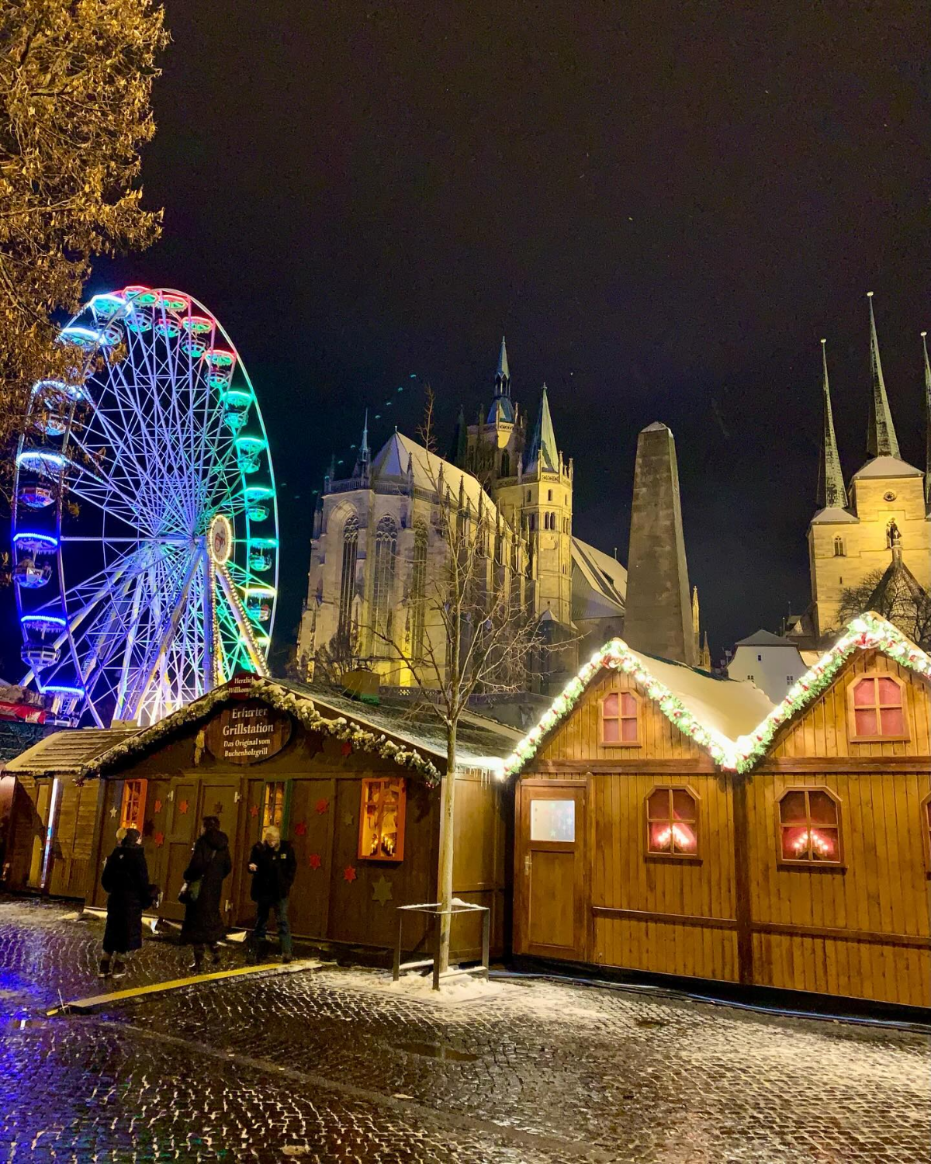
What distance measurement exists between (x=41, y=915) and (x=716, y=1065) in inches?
484

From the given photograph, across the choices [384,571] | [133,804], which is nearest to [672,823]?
[133,804]

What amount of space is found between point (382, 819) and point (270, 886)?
1.78 meters

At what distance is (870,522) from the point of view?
66.3 metres

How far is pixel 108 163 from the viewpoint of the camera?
9.37 meters

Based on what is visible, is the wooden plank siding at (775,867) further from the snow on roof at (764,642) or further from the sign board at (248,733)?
the snow on roof at (764,642)

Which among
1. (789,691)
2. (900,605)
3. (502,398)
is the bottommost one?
(789,691)

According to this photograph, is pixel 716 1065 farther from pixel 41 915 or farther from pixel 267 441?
pixel 267 441

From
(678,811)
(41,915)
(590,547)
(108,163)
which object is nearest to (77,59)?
(108,163)

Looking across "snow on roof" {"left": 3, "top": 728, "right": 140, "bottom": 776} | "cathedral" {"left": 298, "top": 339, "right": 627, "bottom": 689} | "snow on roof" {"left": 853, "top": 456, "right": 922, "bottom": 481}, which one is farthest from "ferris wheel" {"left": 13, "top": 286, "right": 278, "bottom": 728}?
"snow on roof" {"left": 853, "top": 456, "right": 922, "bottom": 481}

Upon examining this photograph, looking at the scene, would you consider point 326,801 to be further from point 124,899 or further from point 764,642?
point 764,642

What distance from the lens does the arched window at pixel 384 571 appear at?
65812mm

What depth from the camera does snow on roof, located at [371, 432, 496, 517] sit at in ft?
231

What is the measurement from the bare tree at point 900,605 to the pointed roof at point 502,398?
43687 millimetres

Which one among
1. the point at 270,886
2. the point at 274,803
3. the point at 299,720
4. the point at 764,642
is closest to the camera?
the point at 270,886
